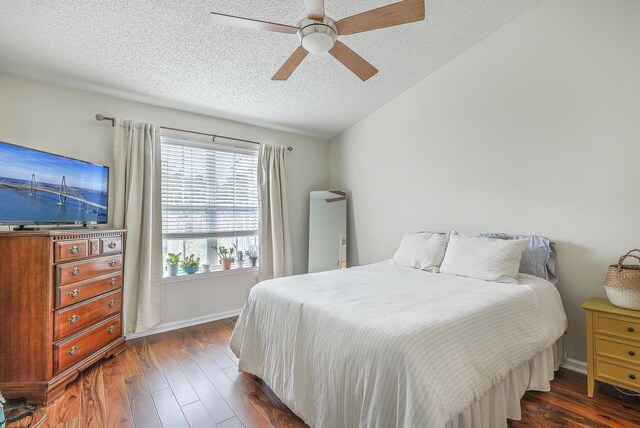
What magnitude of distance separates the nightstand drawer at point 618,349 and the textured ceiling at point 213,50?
8.75ft

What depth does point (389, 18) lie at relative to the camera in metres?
1.62

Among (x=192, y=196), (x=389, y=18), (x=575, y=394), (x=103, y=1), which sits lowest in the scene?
(x=575, y=394)

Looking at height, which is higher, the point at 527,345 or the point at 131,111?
the point at 131,111

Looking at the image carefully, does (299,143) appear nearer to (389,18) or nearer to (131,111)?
(131,111)

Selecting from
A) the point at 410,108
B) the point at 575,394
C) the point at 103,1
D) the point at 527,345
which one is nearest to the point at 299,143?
the point at 410,108

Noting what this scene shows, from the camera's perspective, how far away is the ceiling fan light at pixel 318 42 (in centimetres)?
170

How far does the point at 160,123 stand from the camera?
3211 millimetres

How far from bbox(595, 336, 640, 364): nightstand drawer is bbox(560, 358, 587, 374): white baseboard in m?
0.47

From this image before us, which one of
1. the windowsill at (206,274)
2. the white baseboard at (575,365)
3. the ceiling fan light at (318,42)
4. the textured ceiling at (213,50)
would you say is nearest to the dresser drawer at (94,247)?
the windowsill at (206,274)

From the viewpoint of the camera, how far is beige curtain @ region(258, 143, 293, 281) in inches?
151

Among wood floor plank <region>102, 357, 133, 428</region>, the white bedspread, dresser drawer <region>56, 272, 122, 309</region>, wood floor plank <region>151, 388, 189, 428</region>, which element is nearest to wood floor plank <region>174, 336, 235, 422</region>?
wood floor plank <region>151, 388, 189, 428</region>

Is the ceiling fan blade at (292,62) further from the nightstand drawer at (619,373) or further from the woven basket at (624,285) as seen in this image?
the nightstand drawer at (619,373)

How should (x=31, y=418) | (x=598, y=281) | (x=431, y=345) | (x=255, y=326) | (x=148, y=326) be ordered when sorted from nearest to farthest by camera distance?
(x=431, y=345) < (x=31, y=418) < (x=255, y=326) < (x=598, y=281) < (x=148, y=326)

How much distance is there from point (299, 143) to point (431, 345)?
352cm
